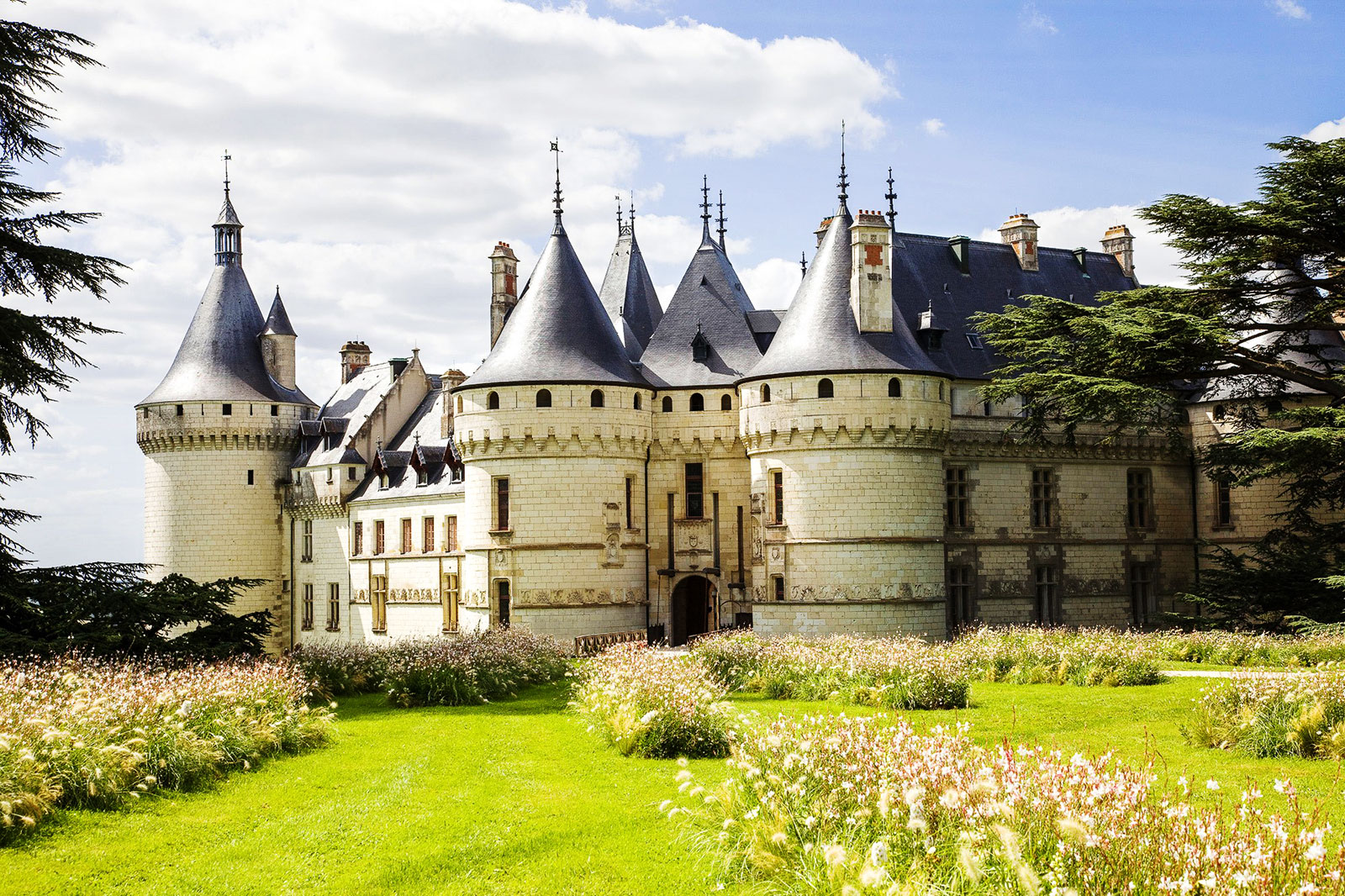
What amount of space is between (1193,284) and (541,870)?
2381 centimetres

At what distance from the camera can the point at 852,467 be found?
31.5 meters

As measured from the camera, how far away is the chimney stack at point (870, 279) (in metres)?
32.4

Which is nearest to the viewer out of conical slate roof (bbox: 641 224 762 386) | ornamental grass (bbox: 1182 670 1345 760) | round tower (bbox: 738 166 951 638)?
ornamental grass (bbox: 1182 670 1345 760)

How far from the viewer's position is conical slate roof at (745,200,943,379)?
1251 inches

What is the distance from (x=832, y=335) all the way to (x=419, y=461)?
15.8m

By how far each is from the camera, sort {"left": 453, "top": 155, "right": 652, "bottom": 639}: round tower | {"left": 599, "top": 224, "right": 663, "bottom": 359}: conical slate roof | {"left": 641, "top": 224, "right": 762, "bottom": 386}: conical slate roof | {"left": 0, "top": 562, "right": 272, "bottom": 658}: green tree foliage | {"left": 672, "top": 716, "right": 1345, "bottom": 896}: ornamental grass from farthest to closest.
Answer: {"left": 599, "top": 224, "right": 663, "bottom": 359}: conical slate roof
{"left": 641, "top": 224, "right": 762, "bottom": 386}: conical slate roof
{"left": 453, "top": 155, "right": 652, "bottom": 639}: round tower
{"left": 0, "top": 562, "right": 272, "bottom": 658}: green tree foliage
{"left": 672, "top": 716, "right": 1345, "bottom": 896}: ornamental grass

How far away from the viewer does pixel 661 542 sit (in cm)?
3488

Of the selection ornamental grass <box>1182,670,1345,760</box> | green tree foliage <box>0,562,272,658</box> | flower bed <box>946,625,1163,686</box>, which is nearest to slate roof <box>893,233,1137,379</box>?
flower bed <box>946,625,1163,686</box>

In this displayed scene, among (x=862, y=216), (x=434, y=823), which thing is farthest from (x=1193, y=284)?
(x=434, y=823)

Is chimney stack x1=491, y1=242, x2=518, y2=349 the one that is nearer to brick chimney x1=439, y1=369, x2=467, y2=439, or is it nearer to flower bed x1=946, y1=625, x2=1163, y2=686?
brick chimney x1=439, y1=369, x2=467, y2=439

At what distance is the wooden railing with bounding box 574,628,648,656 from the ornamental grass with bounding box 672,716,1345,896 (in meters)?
17.5

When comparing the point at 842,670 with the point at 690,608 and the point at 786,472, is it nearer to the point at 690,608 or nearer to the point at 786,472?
the point at 786,472

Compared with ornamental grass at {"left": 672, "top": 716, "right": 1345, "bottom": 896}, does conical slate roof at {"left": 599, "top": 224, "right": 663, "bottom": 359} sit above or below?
above

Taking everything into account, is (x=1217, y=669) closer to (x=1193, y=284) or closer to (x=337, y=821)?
(x=1193, y=284)
